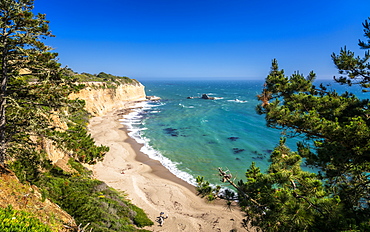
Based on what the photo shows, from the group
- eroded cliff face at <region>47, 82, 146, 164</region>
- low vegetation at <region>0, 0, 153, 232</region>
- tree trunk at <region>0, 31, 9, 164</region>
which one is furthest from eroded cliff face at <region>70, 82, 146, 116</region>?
tree trunk at <region>0, 31, 9, 164</region>

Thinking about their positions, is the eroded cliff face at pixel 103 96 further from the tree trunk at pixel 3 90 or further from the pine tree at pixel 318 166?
the pine tree at pixel 318 166

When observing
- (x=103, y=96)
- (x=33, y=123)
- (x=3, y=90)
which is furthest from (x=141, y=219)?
(x=103, y=96)

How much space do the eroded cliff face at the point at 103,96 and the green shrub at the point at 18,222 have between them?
42317 millimetres

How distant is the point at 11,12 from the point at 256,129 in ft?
143

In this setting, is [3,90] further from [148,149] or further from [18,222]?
[148,149]

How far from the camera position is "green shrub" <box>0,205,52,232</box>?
5.38m

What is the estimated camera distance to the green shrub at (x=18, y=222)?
5380mm

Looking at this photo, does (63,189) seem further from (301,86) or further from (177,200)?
(301,86)

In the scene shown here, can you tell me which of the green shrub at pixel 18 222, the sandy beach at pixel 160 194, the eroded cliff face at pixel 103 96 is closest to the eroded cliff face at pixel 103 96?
the eroded cliff face at pixel 103 96

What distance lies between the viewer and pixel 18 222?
570cm

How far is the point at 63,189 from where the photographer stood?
11.8 m

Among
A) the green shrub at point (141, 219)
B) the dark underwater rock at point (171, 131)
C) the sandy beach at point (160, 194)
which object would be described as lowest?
the sandy beach at point (160, 194)

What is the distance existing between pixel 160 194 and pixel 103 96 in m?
48.5

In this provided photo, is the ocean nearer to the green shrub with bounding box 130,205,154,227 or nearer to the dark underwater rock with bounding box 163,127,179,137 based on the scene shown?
the dark underwater rock with bounding box 163,127,179,137
